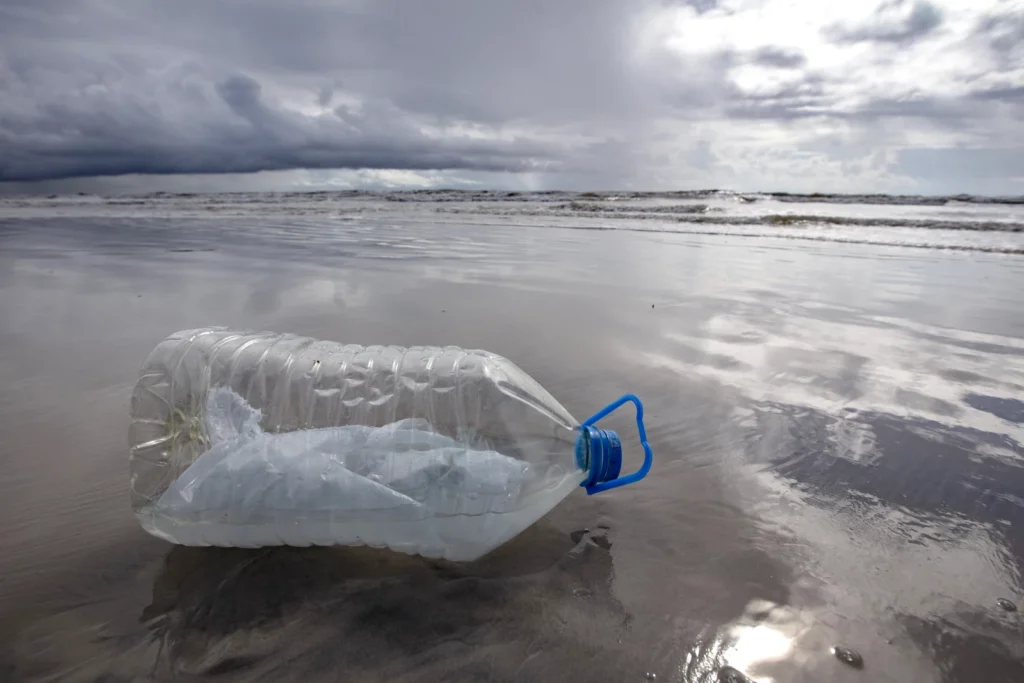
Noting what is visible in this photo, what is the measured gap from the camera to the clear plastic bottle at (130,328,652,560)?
1.42 metres

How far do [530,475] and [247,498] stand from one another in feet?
2.36

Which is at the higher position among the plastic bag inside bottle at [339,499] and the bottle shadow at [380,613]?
the plastic bag inside bottle at [339,499]

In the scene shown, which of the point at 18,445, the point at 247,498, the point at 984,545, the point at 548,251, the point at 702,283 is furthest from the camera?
the point at 548,251

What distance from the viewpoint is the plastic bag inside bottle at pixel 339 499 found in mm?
1412

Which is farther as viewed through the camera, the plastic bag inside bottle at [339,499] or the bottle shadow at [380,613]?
the plastic bag inside bottle at [339,499]

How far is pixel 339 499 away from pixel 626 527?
77cm

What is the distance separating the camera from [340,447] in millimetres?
1562

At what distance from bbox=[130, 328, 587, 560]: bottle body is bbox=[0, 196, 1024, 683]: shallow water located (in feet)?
0.27

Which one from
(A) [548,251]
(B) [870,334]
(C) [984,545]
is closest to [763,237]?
(A) [548,251]

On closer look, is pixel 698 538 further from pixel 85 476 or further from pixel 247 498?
pixel 85 476

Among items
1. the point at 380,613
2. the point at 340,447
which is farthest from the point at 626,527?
the point at 340,447

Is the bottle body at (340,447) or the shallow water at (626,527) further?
the bottle body at (340,447)

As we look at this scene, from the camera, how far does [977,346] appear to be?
10.9 ft

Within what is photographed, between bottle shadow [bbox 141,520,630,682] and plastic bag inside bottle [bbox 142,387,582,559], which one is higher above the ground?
plastic bag inside bottle [bbox 142,387,582,559]
